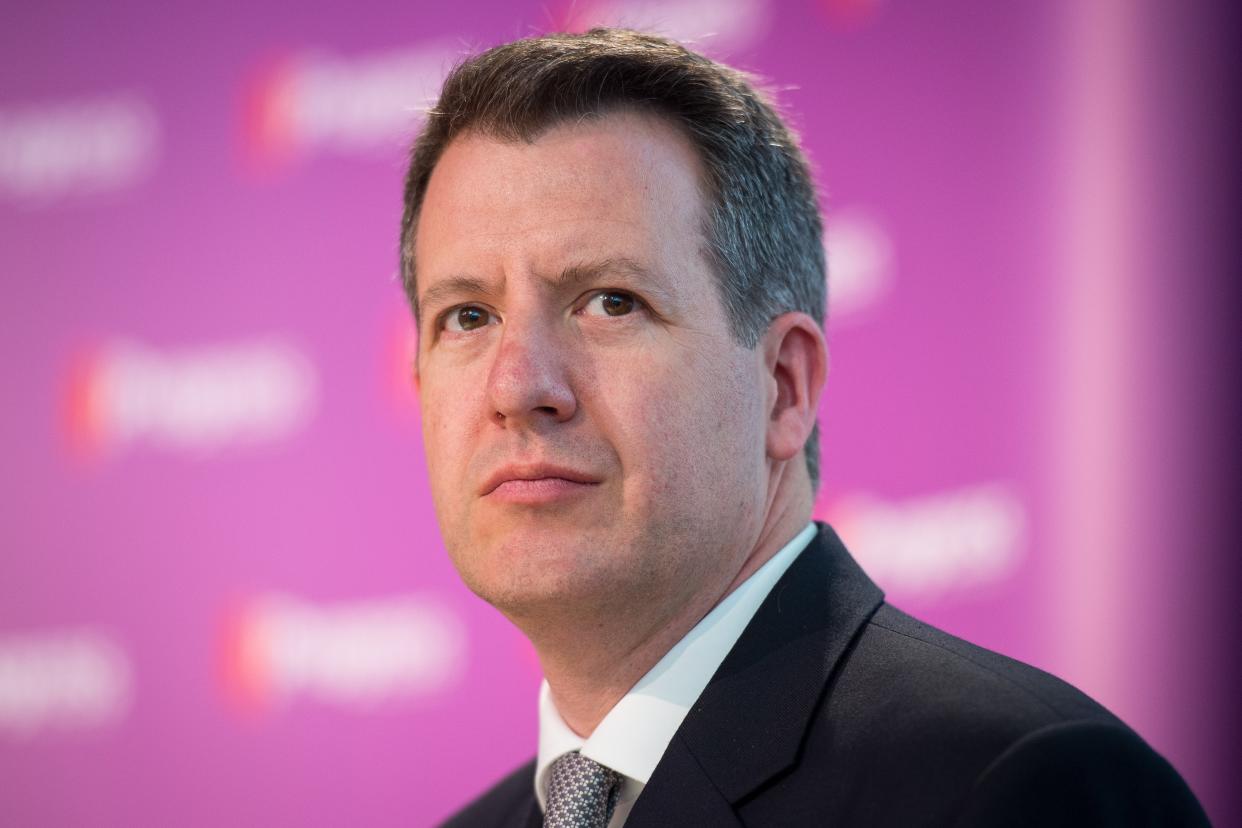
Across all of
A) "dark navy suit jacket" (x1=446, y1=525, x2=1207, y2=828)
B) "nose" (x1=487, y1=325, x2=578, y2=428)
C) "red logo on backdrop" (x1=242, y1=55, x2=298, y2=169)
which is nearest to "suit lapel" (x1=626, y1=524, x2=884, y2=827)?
"dark navy suit jacket" (x1=446, y1=525, x2=1207, y2=828)

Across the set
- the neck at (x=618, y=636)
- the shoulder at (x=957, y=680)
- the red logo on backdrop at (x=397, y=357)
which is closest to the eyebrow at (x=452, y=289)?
the neck at (x=618, y=636)

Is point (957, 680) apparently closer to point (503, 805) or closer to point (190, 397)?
point (503, 805)

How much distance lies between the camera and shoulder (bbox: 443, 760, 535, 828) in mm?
2102

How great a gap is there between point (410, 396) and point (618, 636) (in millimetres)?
1575

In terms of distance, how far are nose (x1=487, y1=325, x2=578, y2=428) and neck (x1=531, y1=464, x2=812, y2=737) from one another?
26 centimetres

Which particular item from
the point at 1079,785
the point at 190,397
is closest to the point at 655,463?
the point at 1079,785

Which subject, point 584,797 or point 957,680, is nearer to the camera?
point 957,680

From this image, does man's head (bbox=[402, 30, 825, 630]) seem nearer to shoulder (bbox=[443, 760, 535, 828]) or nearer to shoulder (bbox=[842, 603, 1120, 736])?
shoulder (bbox=[842, 603, 1120, 736])

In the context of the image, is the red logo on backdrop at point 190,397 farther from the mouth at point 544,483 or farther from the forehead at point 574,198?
the mouth at point 544,483

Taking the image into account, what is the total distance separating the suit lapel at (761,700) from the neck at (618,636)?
7cm

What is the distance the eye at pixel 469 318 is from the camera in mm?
1817

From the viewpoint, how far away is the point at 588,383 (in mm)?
1672

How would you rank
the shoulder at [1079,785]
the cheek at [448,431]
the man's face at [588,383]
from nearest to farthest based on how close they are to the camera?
the shoulder at [1079,785] → the man's face at [588,383] → the cheek at [448,431]

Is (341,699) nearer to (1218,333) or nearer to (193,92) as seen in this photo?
(193,92)
